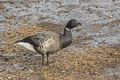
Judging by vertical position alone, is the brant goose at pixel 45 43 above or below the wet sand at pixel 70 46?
above

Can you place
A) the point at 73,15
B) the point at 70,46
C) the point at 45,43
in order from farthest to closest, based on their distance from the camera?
the point at 73,15, the point at 70,46, the point at 45,43

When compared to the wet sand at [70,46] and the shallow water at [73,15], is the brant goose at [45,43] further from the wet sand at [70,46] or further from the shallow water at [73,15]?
the shallow water at [73,15]

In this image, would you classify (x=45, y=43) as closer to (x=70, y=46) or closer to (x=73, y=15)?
(x=70, y=46)

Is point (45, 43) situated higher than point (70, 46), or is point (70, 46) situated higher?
point (45, 43)

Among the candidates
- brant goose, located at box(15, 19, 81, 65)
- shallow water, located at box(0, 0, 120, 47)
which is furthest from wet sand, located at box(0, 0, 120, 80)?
brant goose, located at box(15, 19, 81, 65)

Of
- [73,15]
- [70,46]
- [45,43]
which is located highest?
[45,43]

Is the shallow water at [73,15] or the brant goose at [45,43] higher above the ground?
the brant goose at [45,43]

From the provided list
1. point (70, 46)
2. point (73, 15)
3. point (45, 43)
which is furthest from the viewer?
point (73, 15)

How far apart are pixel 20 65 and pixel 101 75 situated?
3.00m

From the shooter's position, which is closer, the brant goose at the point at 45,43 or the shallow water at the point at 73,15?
the brant goose at the point at 45,43

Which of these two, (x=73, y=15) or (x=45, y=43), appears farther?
(x=73, y=15)

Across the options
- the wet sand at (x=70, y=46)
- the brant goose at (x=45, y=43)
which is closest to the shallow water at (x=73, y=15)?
the wet sand at (x=70, y=46)

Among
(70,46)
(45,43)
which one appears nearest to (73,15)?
(70,46)

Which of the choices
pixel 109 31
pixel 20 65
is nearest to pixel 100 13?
pixel 109 31
